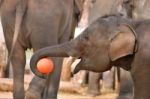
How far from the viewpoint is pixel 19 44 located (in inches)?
205

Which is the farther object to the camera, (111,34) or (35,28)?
(35,28)

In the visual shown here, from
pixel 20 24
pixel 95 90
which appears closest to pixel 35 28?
pixel 20 24

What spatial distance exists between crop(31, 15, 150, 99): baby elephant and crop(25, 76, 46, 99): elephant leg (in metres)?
0.90

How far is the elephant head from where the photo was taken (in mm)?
3855

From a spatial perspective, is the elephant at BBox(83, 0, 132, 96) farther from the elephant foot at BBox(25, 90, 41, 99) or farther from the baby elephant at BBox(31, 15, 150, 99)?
the baby elephant at BBox(31, 15, 150, 99)

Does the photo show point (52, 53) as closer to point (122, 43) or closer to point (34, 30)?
point (122, 43)

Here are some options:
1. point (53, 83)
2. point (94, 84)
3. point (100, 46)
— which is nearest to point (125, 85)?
point (53, 83)

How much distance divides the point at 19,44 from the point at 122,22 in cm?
149

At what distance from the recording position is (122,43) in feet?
12.6

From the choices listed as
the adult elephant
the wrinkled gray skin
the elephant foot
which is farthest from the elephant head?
the wrinkled gray skin

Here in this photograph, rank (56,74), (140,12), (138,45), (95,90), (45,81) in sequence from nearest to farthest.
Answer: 1. (138,45)
2. (45,81)
3. (56,74)
4. (140,12)
5. (95,90)

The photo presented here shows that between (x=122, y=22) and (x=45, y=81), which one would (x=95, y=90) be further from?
(x=122, y=22)

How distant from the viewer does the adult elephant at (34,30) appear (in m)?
5.11

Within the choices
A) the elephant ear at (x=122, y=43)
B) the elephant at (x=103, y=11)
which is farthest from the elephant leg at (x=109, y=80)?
the elephant ear at (x=122, y=43)
